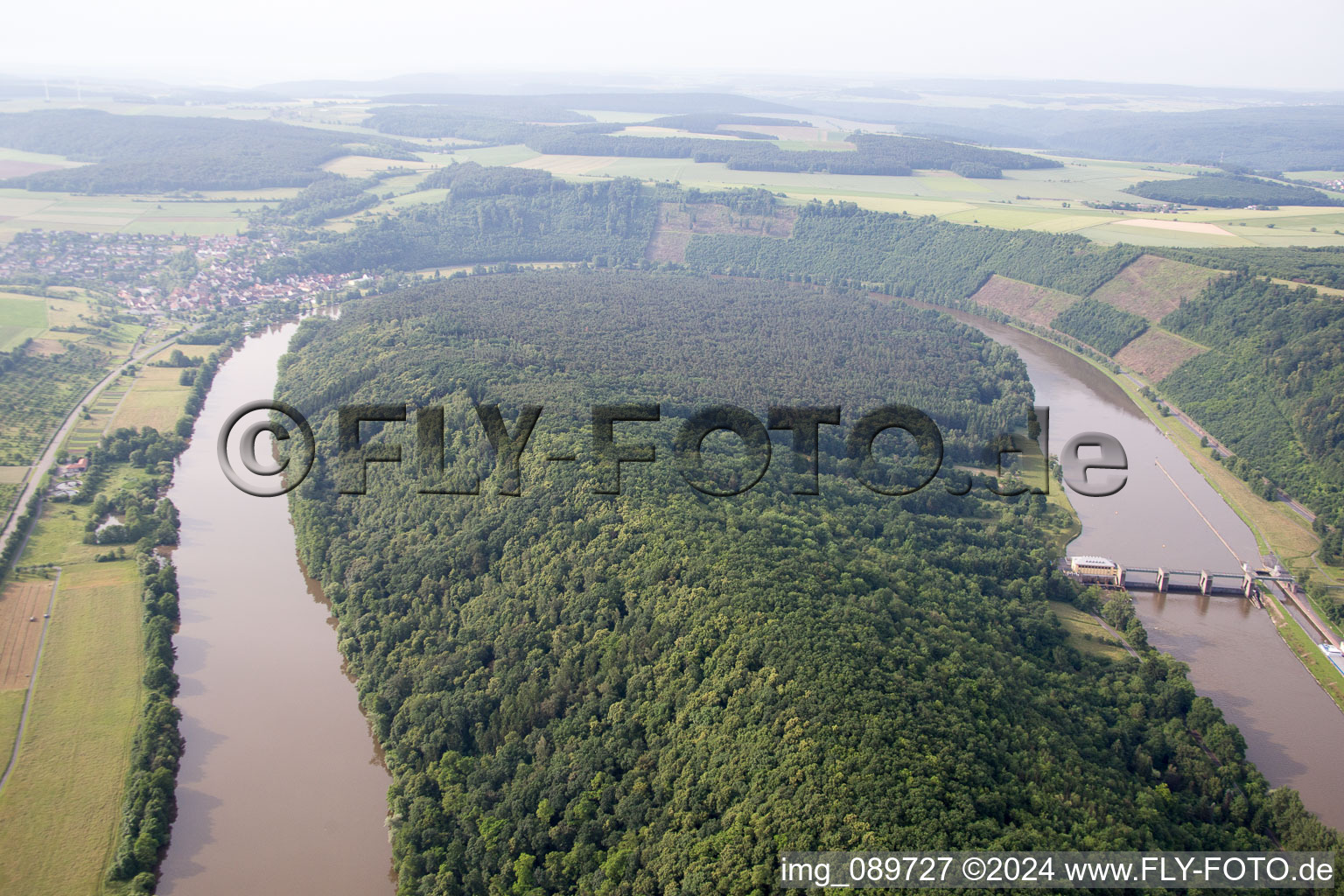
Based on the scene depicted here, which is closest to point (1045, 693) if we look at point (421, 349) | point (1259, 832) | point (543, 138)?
point (1259, 832)

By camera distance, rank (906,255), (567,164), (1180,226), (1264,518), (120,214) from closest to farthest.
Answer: (1264,518) < (1180,226) < (906,255) < (120,214) < (567,164)

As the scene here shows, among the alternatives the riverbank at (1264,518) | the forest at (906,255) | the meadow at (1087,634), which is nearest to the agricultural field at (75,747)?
the meadow at (1087,634)

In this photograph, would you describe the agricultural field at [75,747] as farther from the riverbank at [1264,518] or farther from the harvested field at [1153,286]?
the harvested field at [1153,286]

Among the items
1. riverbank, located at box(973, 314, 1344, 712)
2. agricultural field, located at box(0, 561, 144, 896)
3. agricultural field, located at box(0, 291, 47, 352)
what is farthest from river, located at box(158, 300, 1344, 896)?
agricultural field, located at box(0, 291, 47, 352)

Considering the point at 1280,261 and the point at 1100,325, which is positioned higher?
the point at 1280,261

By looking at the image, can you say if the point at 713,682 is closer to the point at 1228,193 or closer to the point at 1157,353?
the point at 1157,353

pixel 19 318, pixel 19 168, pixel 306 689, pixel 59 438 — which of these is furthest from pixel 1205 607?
pixel 19 168

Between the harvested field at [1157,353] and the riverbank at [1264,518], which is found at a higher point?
the harvested field at [1157,353]
